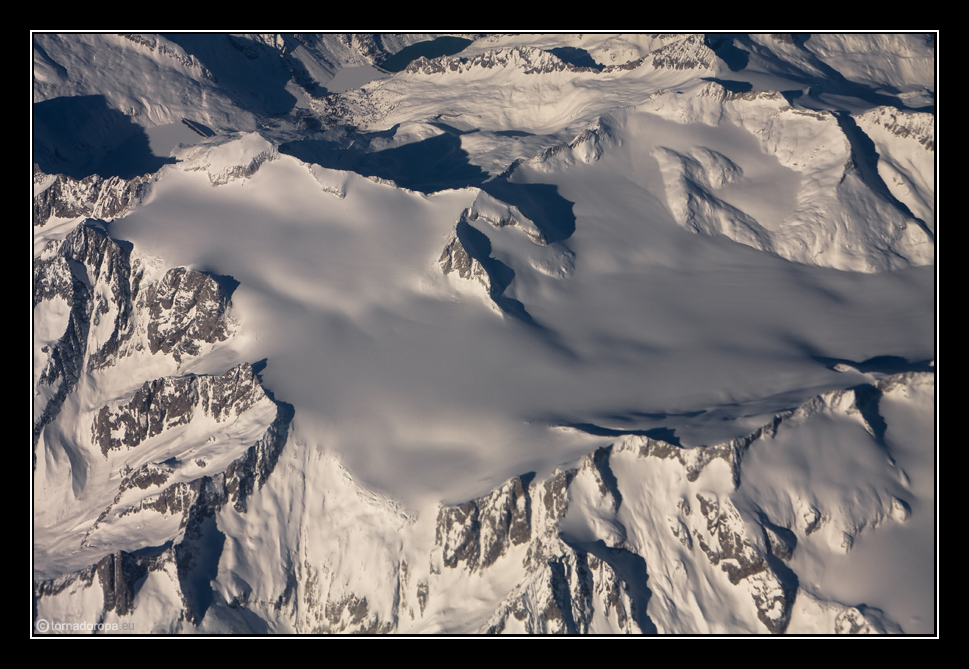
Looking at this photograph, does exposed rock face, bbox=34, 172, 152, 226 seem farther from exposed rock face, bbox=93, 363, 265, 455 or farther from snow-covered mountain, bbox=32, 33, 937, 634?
exposed rock face, bbox=93, 363, 265, 455

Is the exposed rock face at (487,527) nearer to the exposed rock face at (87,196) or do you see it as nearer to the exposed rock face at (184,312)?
the exposed rock face at (184,312)

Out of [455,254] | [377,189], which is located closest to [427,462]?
[455,254]

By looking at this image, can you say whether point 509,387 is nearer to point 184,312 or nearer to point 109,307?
point 184,312

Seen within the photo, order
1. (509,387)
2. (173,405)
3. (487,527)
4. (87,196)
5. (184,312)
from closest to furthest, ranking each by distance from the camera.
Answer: (487,527) < (509,387) < (173,405) < (184,312) < (87,196)

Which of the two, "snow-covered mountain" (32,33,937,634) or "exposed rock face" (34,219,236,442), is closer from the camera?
"snow-covered mountain" (32,33,937,634)

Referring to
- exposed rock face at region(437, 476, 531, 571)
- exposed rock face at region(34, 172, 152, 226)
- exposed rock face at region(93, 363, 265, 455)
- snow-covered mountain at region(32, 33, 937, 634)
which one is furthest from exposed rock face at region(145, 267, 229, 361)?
exposed rock face at region(437, 476, 531, 571)

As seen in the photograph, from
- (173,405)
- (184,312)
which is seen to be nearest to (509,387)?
(173,405)

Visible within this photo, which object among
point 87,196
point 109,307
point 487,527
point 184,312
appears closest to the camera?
point 487,527

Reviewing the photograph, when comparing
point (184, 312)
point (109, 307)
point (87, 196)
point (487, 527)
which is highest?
point (87, 196)

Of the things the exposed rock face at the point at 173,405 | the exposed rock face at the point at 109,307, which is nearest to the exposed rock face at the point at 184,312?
the exposed rock face at the point at 109,307
